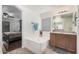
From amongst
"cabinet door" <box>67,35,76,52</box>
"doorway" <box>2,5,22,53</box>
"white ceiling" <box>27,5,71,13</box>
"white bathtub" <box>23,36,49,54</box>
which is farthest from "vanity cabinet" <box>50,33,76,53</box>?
"doorway" <box>2,5,22,53</box>

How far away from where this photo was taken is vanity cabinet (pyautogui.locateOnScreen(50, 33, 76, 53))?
161 centimetres

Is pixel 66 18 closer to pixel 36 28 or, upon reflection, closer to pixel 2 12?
pixel 36 28

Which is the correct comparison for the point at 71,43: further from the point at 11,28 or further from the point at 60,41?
the point at 11,28

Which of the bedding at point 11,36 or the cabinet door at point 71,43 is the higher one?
the bedding at point 11,36

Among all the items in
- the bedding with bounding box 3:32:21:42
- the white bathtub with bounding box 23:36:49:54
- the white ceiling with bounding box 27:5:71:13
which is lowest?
the white bathtub with bounding box 23:36:49:54

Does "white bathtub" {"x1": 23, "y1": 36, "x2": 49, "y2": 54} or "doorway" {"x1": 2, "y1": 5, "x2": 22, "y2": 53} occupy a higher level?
"doorway" {"x1": 2, "y1": 5, "x2": 22, "y2": 53}

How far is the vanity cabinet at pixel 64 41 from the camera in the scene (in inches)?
63.6

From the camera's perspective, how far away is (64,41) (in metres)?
1.65

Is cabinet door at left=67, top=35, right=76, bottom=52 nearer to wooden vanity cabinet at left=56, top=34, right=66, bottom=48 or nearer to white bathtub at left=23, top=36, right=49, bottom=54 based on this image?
wooden vanity cabinet at left=56, top=34, right=66, bottom=48

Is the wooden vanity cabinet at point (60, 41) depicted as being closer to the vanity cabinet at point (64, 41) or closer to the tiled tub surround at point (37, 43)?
the vanity cabinet at point (64, 41)

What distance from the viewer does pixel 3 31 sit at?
1.62 metres

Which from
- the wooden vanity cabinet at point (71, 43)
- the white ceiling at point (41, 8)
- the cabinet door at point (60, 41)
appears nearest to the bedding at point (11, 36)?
the white ceiling at point (41, 8)

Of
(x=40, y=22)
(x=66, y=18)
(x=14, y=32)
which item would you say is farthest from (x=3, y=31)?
(x=66, y=18)

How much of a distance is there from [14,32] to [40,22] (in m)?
0.43
